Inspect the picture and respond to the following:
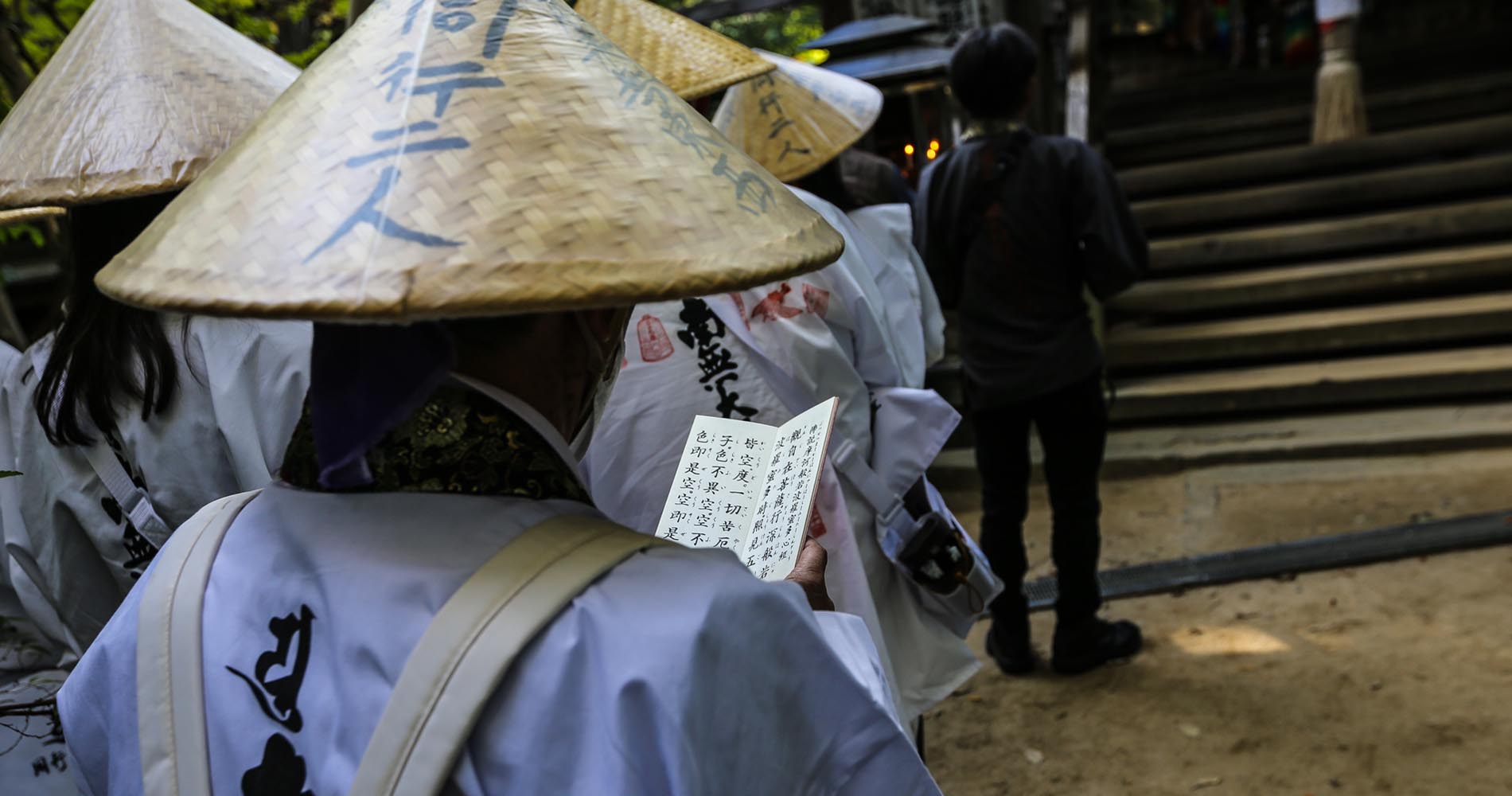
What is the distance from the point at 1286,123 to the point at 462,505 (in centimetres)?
887

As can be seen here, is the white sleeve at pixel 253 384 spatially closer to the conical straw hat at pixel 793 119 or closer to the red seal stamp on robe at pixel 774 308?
the red seal stamp on robe at pixel 774 308

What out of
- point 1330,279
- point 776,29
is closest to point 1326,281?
point 1330,279

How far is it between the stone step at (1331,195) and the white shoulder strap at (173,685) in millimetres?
7586

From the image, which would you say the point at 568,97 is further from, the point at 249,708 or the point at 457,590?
the point at 249,708

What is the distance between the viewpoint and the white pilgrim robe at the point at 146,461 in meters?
1.88

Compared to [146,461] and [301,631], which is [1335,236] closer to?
[146,461]

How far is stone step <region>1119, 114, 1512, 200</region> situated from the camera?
7.42 m

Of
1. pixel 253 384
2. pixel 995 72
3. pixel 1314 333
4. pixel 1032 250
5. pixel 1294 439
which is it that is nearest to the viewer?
pixel 253 384

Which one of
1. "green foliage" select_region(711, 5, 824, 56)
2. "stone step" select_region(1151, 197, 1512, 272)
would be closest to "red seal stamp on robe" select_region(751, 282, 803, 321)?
"stone step" select_region(1151, 197, 1512, 272)

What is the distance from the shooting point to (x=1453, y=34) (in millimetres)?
9703

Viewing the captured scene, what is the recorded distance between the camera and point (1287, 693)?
146 inches

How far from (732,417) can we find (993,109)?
1855 millimetres

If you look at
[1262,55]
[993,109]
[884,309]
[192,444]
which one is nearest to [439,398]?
[192,444]

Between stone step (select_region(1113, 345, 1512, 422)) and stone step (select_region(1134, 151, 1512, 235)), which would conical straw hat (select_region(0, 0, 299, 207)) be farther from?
stone step (select_region(1134, 151, 1512, 235))
